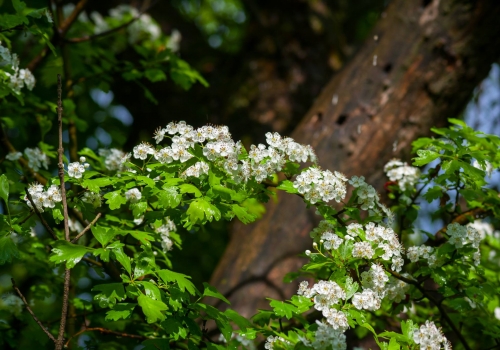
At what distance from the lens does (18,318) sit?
2311 mm

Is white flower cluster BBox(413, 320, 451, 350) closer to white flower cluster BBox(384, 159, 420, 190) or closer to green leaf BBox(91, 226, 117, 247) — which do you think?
white flower cluster BBox(384, 159, 420, 190)

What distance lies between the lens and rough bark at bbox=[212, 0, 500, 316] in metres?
3.04

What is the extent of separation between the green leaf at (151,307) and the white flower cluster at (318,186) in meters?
0.63

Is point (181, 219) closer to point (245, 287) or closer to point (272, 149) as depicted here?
point (272, 149)

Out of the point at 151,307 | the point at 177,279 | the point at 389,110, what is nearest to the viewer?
the point at 151,307

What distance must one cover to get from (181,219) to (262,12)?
3.54 meters

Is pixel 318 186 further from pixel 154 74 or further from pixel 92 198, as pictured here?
pixel 154 74

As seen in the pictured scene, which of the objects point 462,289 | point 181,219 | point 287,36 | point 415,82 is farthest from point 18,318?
point 287,36

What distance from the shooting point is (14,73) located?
235cm

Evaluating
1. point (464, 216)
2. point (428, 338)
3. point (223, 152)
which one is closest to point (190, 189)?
point (223, 152)

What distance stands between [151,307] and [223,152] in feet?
1.85

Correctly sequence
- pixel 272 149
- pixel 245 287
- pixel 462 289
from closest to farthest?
1. pixel 272 149
2. pixel 462 289
3. pixel 245 287

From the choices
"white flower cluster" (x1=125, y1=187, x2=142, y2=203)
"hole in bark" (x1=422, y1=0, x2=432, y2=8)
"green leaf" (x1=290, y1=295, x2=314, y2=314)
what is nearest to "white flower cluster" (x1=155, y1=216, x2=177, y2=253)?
"white flower cluster" (x1=125, y1=187, x2=142, y2=203)

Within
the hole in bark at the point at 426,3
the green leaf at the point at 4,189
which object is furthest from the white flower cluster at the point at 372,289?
the hole in bark at the point at 426,3
